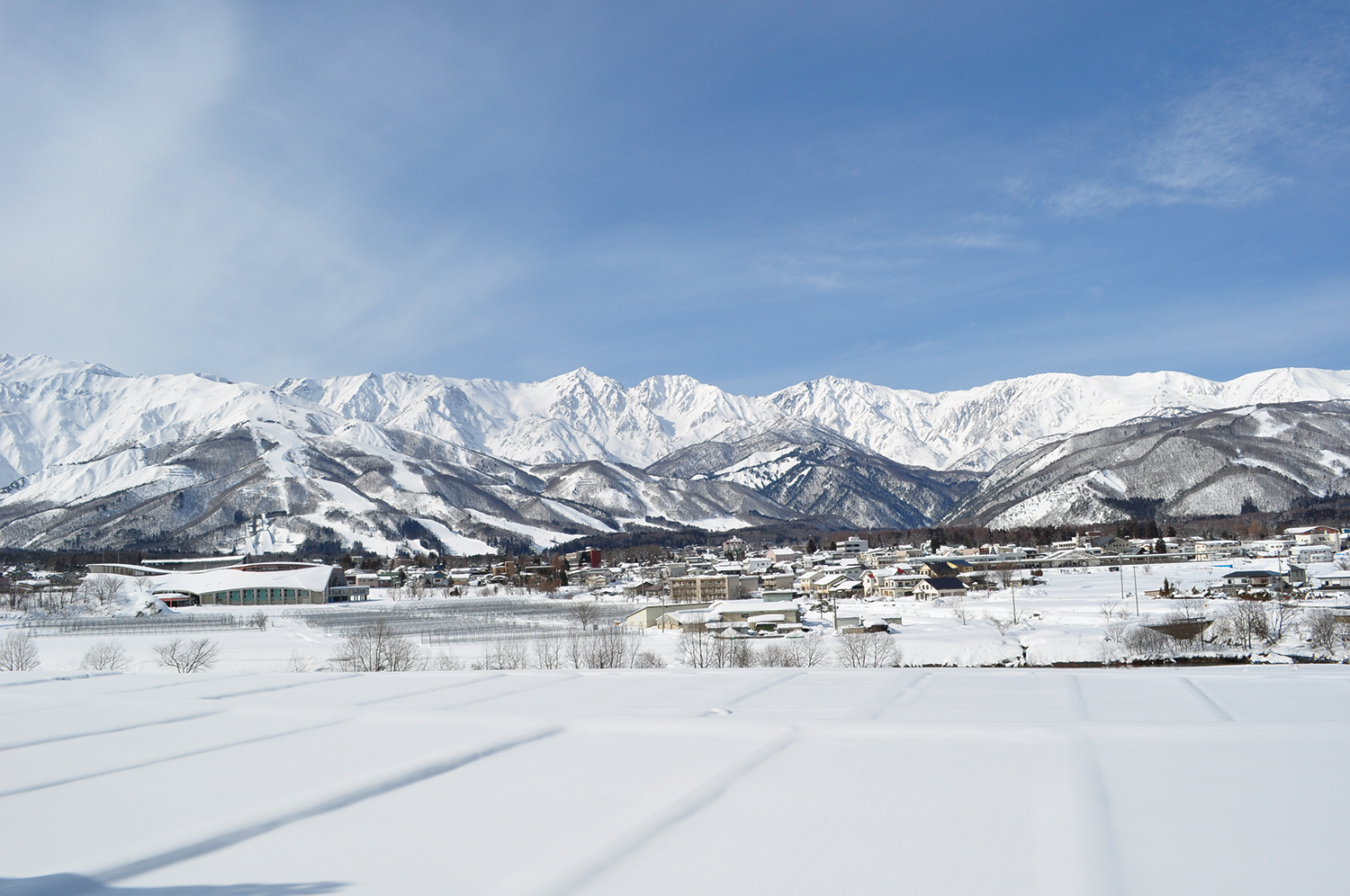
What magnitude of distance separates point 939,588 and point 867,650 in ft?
128

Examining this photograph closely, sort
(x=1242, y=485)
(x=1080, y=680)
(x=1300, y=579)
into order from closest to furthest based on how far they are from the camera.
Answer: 1. (x=1080, y=680)
2. (x=1300, y=579)
3. (x=1242, y=485)

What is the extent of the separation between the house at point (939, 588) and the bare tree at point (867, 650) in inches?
1308

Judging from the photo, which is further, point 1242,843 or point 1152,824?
point 1152,824

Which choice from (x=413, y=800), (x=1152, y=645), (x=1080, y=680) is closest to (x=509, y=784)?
(x=413, y=800)

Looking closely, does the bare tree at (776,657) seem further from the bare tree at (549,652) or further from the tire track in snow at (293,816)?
the tire track in snow at (293,816)

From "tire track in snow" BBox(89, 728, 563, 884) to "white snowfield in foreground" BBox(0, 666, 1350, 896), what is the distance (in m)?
0.02

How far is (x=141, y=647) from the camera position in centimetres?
4094

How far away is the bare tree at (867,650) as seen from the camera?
33.9 m

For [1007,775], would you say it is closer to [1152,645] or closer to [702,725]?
[702,725]

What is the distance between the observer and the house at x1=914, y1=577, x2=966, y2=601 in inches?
2803

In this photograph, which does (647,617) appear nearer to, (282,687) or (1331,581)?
(282,687)

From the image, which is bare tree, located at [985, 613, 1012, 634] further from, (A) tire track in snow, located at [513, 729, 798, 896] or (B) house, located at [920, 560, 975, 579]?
(A) tire track in snow, located at [513, 729, 798, 896]

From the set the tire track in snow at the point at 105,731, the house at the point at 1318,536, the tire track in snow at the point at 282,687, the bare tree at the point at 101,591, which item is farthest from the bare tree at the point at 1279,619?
the bare tree at the point at 101,591

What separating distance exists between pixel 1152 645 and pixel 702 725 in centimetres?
3232
